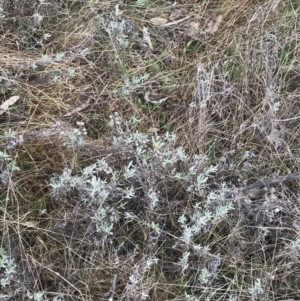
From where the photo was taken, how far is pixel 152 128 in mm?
2654

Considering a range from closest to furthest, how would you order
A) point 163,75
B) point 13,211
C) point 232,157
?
1. point 13,211
2. point 232,157
3. point 163,75

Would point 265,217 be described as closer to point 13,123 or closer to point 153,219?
point 153,219

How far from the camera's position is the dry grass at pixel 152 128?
2.37 meters

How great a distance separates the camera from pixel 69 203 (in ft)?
8.00

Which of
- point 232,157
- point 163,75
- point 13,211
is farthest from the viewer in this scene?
point 163,75

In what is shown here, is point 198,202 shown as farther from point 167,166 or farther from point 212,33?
point 212,33

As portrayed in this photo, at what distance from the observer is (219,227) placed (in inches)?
98.0

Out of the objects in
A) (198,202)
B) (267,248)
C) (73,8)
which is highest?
(73,8)

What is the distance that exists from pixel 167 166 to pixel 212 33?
84 cm

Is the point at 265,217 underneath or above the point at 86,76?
underneath

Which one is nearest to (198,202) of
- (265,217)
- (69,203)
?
(265,217)

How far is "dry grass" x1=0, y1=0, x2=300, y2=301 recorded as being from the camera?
7.76ft

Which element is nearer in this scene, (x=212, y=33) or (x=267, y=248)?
(x=267, y=248)

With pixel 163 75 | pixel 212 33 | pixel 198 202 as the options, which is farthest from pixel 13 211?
pixel 212 33
